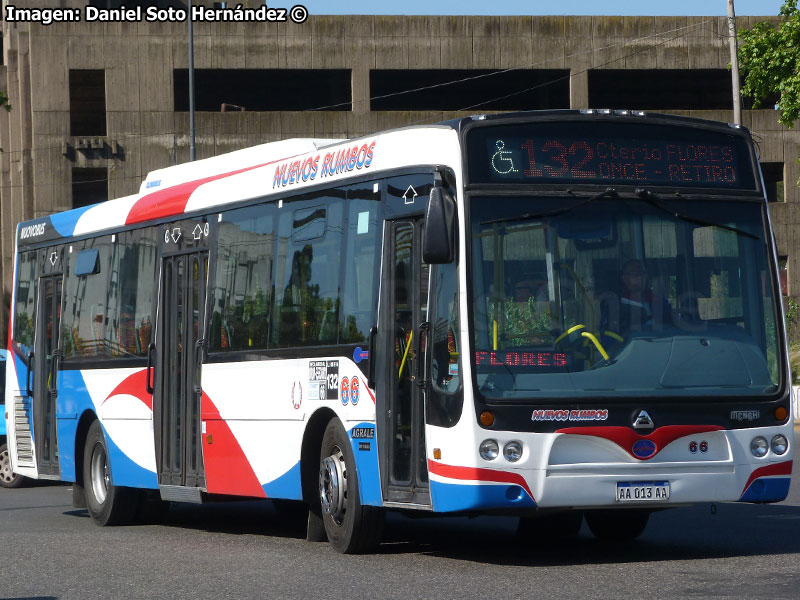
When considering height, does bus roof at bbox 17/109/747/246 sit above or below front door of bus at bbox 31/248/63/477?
above

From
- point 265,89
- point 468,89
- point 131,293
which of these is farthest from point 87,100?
point 131,293

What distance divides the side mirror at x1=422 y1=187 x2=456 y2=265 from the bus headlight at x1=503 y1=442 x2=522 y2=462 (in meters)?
1.28

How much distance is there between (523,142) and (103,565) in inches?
174

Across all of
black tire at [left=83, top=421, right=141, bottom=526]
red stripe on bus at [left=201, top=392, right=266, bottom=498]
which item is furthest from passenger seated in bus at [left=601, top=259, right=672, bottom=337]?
black tire at [left=83, top=421, right=141, bottom=526]

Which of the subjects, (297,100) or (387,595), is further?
(297,100)

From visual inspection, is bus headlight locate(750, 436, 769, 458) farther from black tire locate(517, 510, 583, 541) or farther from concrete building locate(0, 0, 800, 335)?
concrete building locate(0, 0, 800, 335)

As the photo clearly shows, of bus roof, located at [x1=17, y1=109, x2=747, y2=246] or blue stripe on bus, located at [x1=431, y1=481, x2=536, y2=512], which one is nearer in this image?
blue stripe on bus, located at [x1=431, y1=481, x2=536, y2=512]

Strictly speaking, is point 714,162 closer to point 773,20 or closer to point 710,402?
point 710,402

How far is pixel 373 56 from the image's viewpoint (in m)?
53.5

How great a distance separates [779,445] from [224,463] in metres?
5.20

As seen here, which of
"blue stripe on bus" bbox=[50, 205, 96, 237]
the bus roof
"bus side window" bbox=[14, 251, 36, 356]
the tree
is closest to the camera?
the bus roof

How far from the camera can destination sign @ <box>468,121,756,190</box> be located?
10766 mm

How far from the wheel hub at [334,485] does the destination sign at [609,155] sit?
8.64 ft

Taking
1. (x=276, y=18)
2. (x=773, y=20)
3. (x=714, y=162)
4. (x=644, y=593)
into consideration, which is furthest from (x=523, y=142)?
(x=773, y=20)
